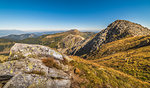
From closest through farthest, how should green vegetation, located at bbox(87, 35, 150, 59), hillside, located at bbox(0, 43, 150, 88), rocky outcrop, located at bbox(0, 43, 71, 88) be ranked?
rocky outcrop, located at bbox(0, 43, 71, 88), hillside, located at bbox(0, 43, 150, 88), green vegetation, located at bbox(87, 35, 150, 59)

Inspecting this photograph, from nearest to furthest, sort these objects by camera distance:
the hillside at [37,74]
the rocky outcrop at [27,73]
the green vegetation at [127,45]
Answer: the rocky outcrop at [27,73]
the hillside at [37,74]
the green vegetation at [127,45]

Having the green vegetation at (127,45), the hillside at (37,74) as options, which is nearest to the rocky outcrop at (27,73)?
the hillside at (37,74)

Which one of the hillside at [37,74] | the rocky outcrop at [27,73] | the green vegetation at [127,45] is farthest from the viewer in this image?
the green vegetation at [127,45]

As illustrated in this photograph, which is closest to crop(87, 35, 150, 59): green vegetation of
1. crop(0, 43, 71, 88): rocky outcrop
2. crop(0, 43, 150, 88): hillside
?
crop(0, 43, 150, 88): hillside

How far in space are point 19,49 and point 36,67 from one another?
4.84 meters

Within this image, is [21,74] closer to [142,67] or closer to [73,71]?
[73,71]

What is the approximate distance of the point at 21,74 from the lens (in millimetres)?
7766

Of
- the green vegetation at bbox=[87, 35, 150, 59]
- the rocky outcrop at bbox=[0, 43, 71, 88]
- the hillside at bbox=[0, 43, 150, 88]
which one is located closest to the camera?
the rocky outcrop at bbox=[0, 43, 71, 88]

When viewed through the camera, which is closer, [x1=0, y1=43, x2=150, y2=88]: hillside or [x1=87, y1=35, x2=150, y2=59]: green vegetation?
[x1=0, y1=43, x2=150, y2=88]: hillside

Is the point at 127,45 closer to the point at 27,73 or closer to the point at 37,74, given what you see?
the point at 37,74

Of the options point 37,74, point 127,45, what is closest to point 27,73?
point 37,74

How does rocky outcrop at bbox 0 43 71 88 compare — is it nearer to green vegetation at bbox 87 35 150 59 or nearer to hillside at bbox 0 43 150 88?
hillside at bbox 0 43 150 88

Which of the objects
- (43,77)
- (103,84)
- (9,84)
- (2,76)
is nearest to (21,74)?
(9,84)

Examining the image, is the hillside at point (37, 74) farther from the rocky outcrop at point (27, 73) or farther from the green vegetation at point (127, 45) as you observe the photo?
the green vegetation at point (127, 45)
